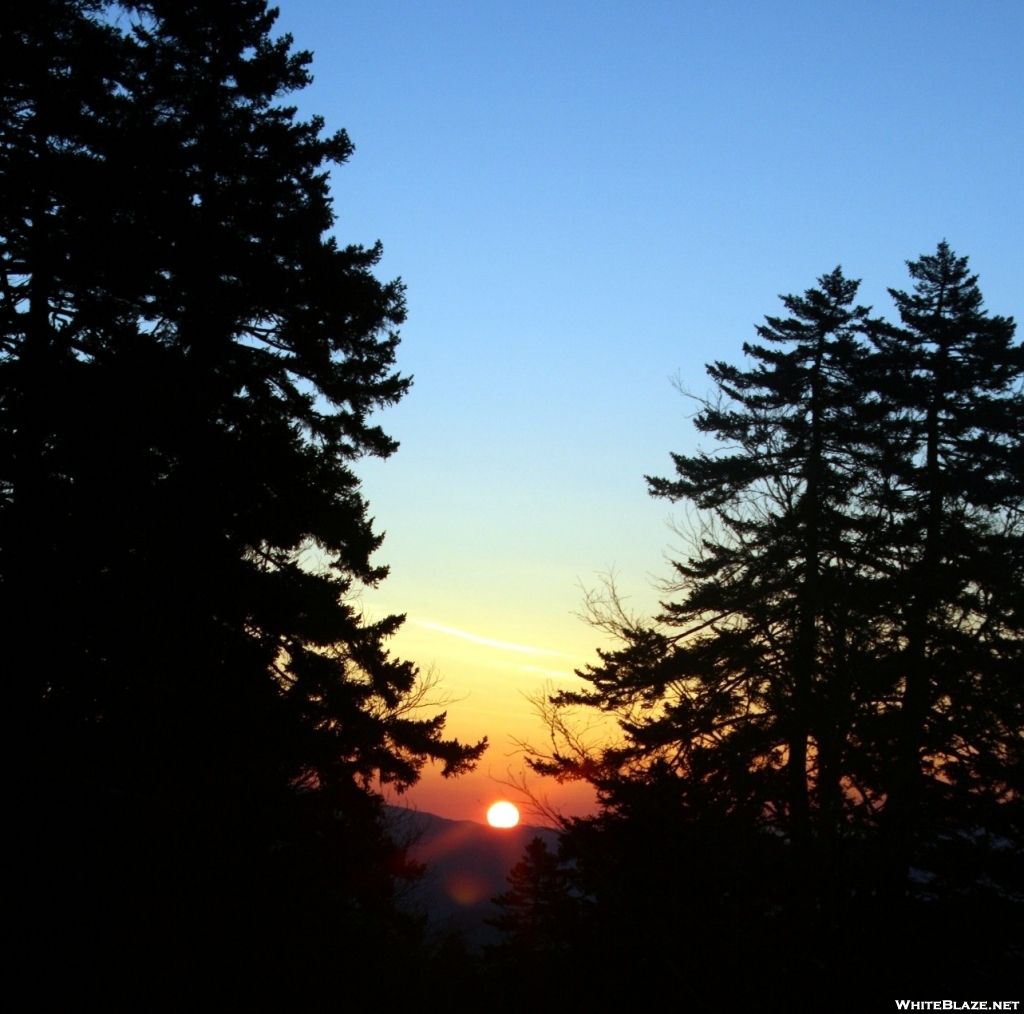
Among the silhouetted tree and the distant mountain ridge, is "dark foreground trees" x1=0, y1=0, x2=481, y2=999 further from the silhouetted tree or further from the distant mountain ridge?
the distant mountain ridge

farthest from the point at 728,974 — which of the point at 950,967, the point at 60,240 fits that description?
the point at 60,240

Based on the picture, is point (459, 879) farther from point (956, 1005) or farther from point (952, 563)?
point (956, 1005)

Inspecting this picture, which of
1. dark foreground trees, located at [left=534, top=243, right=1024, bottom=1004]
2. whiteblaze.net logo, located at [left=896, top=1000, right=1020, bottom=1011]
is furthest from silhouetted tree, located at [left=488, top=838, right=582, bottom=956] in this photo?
whiteblaze.net logo, located at [left=896, top=1000, right=1020, bottom=1011]

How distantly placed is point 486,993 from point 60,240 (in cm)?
1776

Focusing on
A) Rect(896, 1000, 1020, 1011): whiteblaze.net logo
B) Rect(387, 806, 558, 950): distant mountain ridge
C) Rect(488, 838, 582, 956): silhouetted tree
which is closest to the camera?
Rect(896, 1000, 1020, 1011): whiteblaze.net logo

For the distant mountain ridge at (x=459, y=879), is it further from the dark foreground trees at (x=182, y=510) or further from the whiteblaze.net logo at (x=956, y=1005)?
the whiteblaze.net logo at (x=956, y=1005)

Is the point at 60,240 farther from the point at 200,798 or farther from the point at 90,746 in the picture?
the point at 200,798

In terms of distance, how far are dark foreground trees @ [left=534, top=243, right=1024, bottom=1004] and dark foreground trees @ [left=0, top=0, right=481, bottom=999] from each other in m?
3.66

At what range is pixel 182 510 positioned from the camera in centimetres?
1209

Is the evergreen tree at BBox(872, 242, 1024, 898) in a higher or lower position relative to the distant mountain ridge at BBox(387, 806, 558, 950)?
higher

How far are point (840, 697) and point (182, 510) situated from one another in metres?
9.08

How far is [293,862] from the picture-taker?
1121 centimetres

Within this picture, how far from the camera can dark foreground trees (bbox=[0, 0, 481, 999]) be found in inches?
381

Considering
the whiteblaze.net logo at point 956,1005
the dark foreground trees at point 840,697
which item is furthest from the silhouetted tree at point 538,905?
the whiteblaze.net logo at point 956,1005
